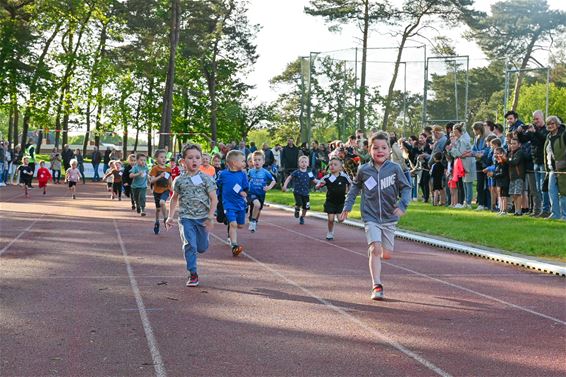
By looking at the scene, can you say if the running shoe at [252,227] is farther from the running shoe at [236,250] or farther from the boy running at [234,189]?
the running shoe at [236,250]

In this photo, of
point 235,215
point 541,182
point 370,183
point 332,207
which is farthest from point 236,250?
point 541,182

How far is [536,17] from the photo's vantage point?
Answer: 60.8m

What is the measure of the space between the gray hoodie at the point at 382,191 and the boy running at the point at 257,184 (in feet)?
26.8

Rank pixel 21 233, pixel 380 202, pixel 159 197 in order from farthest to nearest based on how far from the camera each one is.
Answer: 1. pixel 159 197
2. pixel 21 233
3. pixel 380 202

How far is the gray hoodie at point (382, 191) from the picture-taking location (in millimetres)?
9562

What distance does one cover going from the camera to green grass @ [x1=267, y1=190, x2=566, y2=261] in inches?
539

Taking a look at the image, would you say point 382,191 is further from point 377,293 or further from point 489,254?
point 489,254

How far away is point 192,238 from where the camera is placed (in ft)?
34.8

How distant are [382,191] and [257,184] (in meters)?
8.78

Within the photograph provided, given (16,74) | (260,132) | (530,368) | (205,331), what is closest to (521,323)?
(530,368)

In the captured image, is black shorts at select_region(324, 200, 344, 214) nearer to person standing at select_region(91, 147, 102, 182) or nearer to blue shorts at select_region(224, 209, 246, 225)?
blue shorts at select_region(224, 209, 246, 225)

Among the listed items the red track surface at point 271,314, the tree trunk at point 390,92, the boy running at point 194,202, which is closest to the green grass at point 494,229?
the red track surface at point 271,314

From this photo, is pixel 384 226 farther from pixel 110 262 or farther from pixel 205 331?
pixel 110 262

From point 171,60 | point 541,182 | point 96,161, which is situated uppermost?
point 171,60
